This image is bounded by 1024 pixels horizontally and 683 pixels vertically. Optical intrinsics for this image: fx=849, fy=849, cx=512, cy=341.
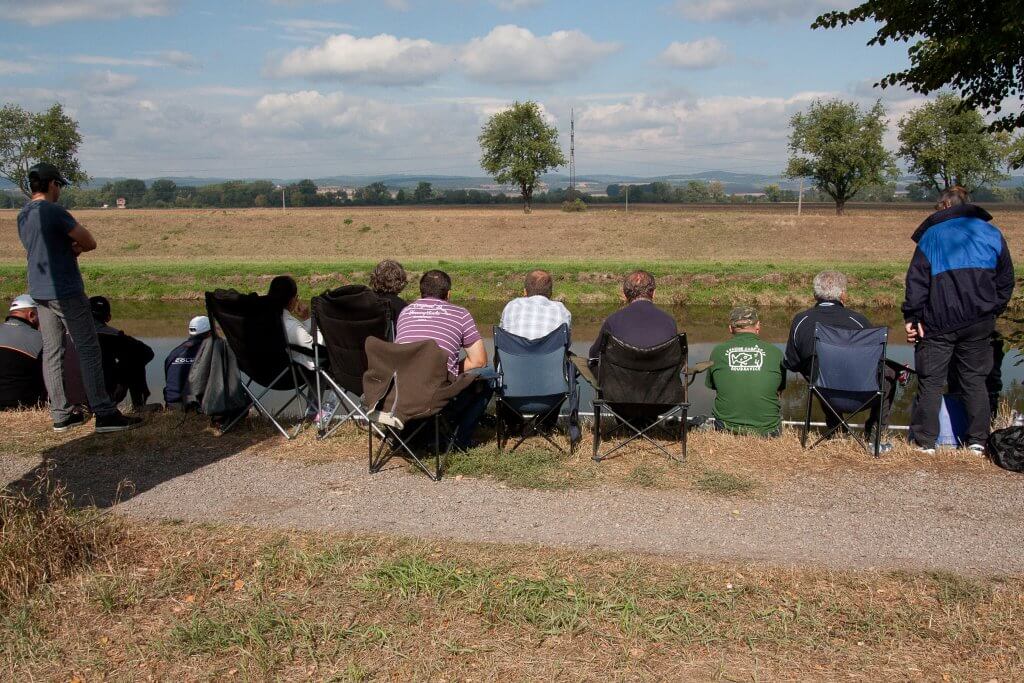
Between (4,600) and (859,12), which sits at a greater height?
(859,12)

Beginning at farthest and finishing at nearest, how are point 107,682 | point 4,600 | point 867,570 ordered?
point 867,570, point 4,600, point 107,682

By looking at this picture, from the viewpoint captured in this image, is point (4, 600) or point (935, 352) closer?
point (4, 600)

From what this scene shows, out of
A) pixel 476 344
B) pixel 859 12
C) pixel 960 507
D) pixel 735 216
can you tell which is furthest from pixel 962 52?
pixel 735 216

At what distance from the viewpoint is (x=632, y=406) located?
18.5 feet

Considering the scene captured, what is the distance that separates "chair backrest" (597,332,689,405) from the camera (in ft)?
18.1

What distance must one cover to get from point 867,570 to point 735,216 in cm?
3772

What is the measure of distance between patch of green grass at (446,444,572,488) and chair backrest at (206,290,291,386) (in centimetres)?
164

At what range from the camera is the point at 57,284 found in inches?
225

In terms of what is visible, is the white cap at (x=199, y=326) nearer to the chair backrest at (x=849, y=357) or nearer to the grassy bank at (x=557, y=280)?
the chair backrest at (x=849, y=357)

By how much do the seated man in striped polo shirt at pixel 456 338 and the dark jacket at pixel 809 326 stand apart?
2.24 m

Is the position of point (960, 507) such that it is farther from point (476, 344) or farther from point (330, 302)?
point (330, 302)

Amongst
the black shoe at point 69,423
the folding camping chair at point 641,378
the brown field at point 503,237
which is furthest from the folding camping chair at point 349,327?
the brown field at point 503,237

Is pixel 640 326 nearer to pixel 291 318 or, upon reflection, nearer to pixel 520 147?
pixel 291 318

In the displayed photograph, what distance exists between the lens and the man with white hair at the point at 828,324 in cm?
604
